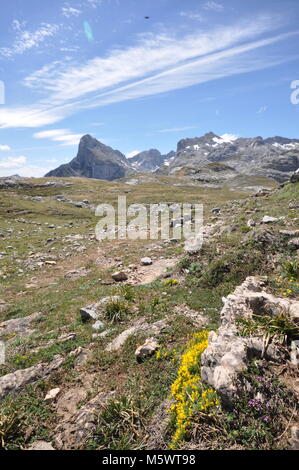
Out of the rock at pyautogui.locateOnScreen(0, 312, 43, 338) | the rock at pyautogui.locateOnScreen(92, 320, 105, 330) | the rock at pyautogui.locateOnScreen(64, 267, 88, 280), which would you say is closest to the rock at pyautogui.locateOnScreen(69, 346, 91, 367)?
the rock at pyautogui.locateOnScreen(92, 320, 105, 330)

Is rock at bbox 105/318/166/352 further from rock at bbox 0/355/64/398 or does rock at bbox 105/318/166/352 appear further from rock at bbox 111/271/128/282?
rock at bbox 111/271/128/282

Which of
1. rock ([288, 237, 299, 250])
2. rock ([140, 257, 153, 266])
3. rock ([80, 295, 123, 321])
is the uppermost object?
rock ([288, 237, 299, 250])

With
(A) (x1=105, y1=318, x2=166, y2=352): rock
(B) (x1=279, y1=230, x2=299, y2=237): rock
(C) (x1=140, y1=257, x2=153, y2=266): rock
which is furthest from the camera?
(C) (x1=140, y1=257, x2=153, y2=266): rock

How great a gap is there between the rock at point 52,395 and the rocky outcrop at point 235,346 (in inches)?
184

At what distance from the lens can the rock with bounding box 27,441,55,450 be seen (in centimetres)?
650

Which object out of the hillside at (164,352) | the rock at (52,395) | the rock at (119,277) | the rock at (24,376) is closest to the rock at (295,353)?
the hillside at (164,352)

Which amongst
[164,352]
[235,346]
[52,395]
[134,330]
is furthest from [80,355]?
[235,346]

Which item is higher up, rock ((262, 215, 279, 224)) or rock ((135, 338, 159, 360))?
rock ((262, 215, 279, 224))

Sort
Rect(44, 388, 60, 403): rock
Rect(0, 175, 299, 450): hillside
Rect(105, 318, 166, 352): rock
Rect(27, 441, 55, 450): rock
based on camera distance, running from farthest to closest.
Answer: Rect(105, 318, 166, 352): rock → Rect(44, 388, 60, 403): rock → Rect(27, 441, 55, 450): rock → Rect(0, 175, 299, 450): hillside

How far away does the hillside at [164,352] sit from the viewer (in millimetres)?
5738

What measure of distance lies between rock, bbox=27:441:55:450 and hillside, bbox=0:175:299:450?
5cm

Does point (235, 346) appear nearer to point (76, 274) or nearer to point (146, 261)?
point (146, 261)
